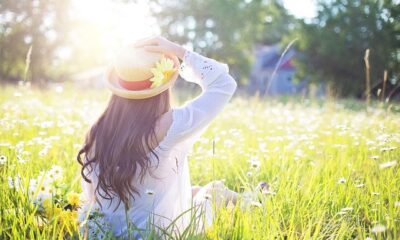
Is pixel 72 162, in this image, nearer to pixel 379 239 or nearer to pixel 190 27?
pixel 379 239

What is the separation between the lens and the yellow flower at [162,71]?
2375 millimetres

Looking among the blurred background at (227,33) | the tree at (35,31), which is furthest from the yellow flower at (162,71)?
the tree at (35,31)

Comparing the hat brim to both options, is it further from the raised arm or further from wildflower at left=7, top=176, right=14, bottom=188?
wildflower at left=7, top=176, right=14, bottom=188

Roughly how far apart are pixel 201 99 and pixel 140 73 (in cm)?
35

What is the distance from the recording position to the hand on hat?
2.50 meters

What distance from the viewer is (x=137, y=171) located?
2.49m

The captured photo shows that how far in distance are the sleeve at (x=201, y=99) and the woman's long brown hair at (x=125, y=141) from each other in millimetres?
113

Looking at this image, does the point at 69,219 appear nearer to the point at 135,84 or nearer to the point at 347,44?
the point at 135,84

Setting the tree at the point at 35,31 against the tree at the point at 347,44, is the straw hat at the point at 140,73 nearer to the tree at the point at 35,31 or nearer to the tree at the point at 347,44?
the tree at the point at 347,44

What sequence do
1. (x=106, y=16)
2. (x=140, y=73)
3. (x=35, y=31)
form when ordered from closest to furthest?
(x=140, y=73)
(x=106, y=16)
(x=35, y=31)

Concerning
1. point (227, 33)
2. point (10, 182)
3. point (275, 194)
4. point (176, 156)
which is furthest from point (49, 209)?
point (227, 33)

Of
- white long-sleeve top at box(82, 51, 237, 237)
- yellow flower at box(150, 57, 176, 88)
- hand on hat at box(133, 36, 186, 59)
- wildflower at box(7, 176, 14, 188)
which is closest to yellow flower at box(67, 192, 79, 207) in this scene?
white long-sleeve top at box(82, 51, 237, 237)

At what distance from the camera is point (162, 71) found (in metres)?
2.40

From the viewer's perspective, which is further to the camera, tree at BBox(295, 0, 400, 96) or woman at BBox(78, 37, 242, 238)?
tree at BBox(295, 0, 400, 96)
